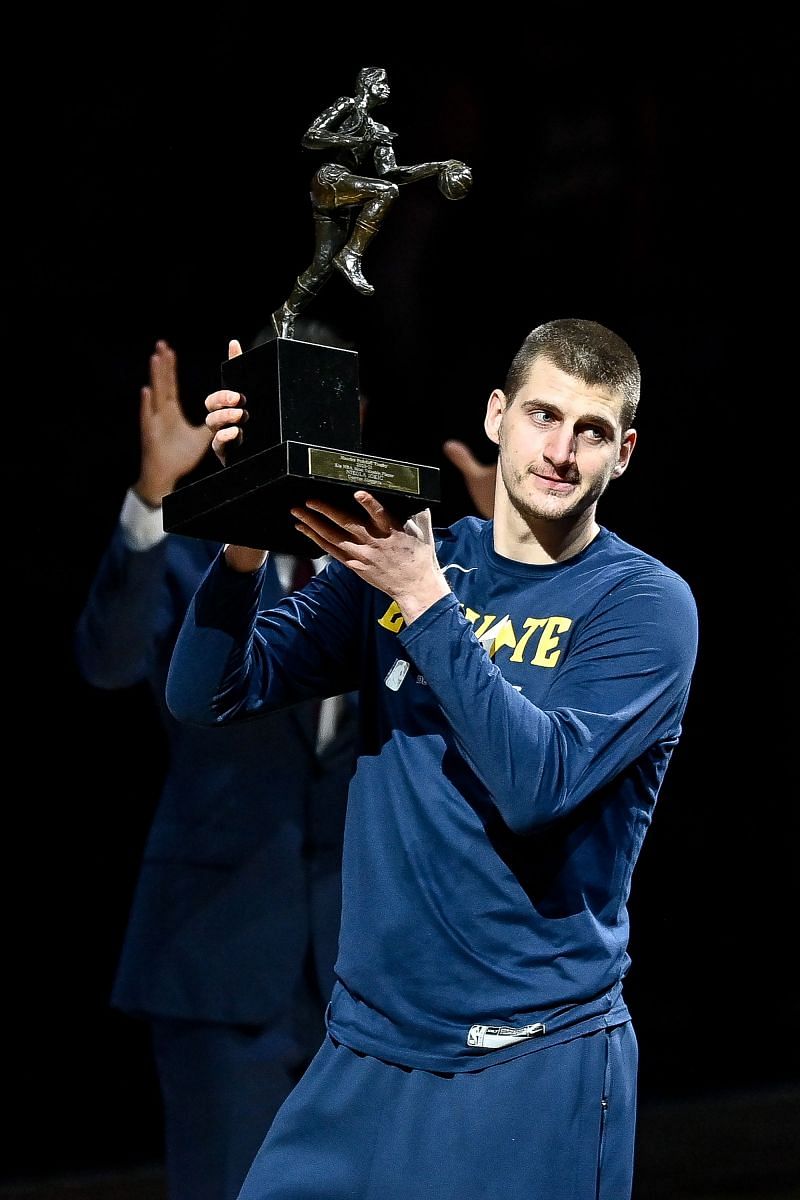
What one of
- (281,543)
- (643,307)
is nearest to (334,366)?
(281,543)

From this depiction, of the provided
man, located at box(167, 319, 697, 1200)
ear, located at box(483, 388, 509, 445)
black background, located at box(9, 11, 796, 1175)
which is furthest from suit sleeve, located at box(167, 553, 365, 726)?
black background, located at box(9, 11, 796, 1175)

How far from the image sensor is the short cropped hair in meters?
2.20

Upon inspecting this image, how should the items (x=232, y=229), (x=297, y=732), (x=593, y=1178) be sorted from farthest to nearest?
1. (x=232, y=229)
2. (x=297, y=732)
3. (x=593, y=1178)

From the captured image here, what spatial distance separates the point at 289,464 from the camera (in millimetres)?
1932

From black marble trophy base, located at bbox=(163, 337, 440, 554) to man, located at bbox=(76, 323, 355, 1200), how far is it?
42.9 inches

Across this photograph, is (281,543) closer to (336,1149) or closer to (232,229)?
(336,1149)

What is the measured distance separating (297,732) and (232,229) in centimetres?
110

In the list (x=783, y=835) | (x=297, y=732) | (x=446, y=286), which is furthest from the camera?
(x=783, y=835)

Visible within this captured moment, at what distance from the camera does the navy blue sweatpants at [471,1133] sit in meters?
1.98

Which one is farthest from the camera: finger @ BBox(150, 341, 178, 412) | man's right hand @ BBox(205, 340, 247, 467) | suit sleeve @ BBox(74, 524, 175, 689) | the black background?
the black background

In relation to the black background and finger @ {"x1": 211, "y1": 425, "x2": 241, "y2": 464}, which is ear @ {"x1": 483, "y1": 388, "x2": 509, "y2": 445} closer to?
finger @ {"x1": 211, "y1": 425, "x2": 241, "y2": 464}

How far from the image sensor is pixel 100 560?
3.49m

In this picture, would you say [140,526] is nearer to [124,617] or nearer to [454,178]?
[124,617]

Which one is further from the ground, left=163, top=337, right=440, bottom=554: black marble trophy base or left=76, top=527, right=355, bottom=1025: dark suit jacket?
left=163, top=337, right=440, bottom=554: black marble trophy base
